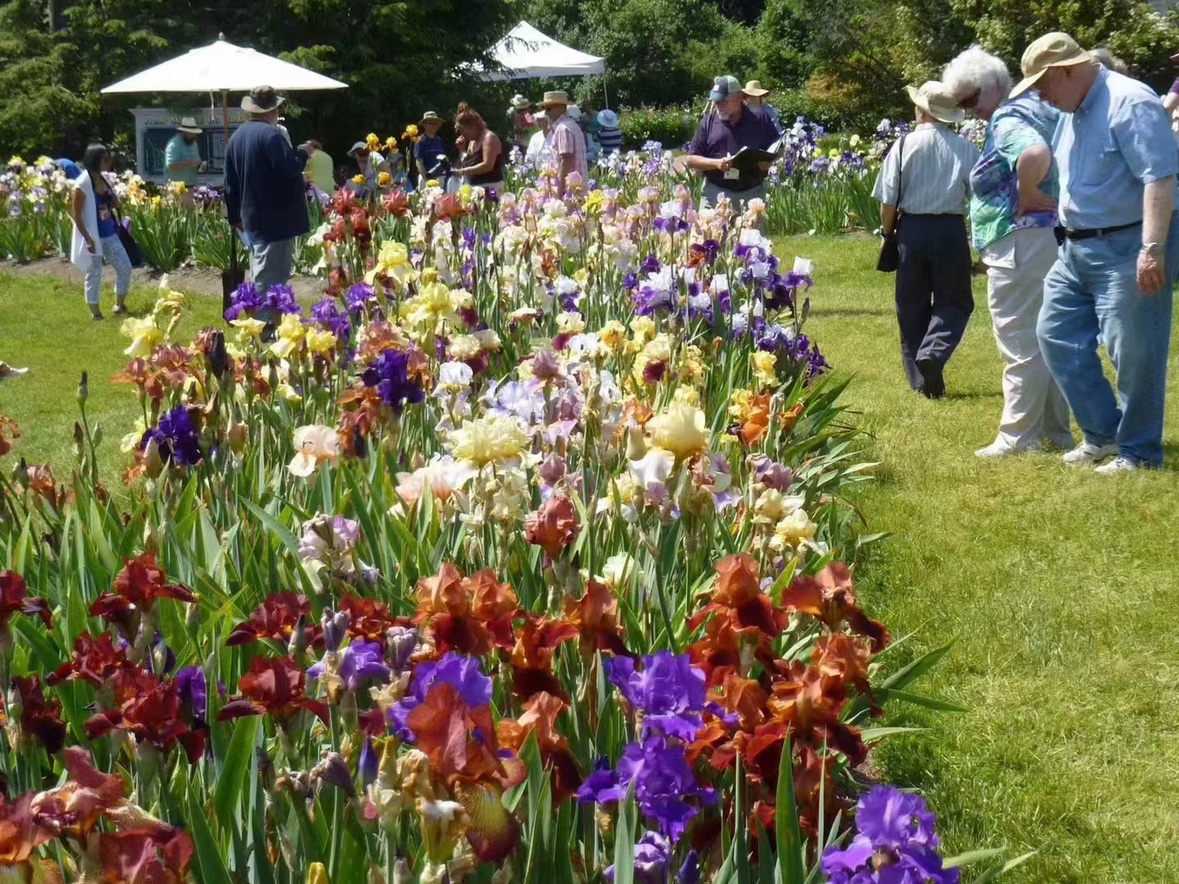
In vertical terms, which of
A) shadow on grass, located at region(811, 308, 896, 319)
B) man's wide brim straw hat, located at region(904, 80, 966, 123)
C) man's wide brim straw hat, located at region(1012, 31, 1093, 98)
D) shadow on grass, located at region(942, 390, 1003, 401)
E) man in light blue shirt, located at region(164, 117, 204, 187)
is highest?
man's wide brim straw hat, located at region(1012, 31, 1093, 98)

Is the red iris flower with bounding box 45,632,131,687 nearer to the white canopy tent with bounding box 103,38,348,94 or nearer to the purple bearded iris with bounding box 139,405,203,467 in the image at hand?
the purple bearded iris with bounding box 139,405,203,467

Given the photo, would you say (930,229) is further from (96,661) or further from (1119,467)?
(96,661)

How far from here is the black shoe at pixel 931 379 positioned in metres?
6.39

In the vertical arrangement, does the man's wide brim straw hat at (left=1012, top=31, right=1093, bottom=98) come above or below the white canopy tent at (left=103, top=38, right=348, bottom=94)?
above

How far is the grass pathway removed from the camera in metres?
2.69

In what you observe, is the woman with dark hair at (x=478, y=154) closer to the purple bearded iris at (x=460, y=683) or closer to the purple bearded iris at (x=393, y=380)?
the purple bearded iris at (x=393, y=380)

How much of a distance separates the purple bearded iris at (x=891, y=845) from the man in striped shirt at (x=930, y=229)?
16.7 ft

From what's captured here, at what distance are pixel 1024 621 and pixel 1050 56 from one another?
6.64ft

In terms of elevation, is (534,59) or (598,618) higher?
(534,59)

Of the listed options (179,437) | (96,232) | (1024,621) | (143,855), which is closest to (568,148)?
(96,232)

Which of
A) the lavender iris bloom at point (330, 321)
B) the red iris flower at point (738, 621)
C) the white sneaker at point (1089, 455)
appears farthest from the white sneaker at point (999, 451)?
the red iris flower at point (738, 621)

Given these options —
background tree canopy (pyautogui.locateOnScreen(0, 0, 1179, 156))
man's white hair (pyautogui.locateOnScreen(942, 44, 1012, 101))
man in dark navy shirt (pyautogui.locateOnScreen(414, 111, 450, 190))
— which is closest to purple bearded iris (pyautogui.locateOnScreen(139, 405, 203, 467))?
man's white hair (pyautogui.locateOnScreen(942, 44, 1012, 101))

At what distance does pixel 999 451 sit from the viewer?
5.46 meters

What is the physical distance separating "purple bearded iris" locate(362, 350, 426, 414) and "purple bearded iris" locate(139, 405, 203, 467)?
0.41 metres
